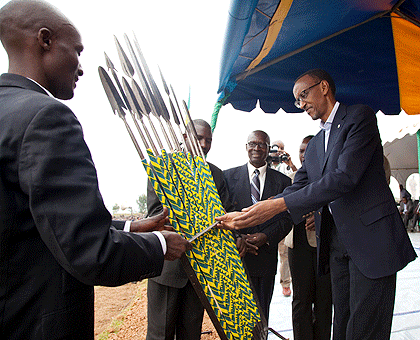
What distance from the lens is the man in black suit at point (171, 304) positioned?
190 cm

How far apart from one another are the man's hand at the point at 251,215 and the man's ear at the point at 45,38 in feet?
3.76

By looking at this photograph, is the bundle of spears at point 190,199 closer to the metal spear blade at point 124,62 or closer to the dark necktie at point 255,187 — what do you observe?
the metal spear blade at point 124,62

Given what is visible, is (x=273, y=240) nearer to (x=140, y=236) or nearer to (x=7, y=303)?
(x=140, y=236)

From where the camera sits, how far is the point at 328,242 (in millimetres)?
1956

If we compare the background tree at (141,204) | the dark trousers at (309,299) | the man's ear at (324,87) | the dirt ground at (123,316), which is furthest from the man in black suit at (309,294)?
the background tree at (141,204)

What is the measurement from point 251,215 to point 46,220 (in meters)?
1.23

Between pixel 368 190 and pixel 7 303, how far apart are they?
1.75 metres

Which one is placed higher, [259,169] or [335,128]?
[335,128]

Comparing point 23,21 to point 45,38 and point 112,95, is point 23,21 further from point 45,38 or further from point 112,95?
point 112,95

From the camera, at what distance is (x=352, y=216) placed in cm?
173

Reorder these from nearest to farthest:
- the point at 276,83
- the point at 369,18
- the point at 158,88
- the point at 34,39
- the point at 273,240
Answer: the point at 34,39, the point at 158,88, the point at 273,240, the point at 369,18, the point at 276,83

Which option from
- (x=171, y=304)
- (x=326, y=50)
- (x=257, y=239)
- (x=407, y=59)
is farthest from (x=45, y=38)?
(x=407, y=59)

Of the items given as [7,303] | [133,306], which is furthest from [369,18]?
[133,306]

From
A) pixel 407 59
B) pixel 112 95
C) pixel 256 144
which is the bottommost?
pixel 256 144
